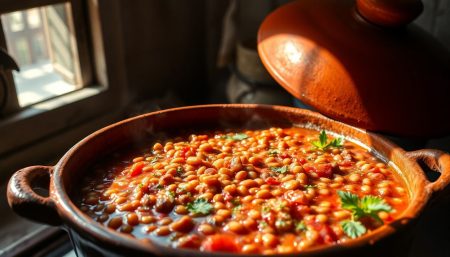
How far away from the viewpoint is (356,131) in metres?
1.45

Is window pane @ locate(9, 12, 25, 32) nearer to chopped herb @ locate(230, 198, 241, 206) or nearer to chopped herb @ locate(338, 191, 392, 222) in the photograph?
chopped herb @ locate(230, 198, 241, 206)

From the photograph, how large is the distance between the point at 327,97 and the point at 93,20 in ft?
4.49

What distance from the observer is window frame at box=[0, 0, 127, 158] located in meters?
1.99

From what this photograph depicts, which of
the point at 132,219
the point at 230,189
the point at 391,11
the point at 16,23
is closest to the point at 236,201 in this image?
the point at 230,189

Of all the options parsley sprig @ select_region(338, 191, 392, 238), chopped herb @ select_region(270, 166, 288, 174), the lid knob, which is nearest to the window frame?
chopped herb @ select_region(270, 166, 288, 174)

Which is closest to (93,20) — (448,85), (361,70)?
(361,70)

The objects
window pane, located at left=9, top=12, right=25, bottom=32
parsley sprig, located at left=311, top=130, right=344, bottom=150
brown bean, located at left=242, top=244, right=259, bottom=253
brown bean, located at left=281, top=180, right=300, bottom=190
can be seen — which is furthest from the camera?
window pane, located at left=9, top=12, right=25, bottom=32

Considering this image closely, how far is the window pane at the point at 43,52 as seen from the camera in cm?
219

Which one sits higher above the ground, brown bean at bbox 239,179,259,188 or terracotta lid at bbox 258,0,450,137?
terracotta lid at bbox 258,0,450,137

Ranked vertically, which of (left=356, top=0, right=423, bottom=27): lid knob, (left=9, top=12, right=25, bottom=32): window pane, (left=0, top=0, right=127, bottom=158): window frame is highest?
(left=356, top=0, right=423, bottom=27): lid knob

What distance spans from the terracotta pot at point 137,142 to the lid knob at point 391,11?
1.15 feet

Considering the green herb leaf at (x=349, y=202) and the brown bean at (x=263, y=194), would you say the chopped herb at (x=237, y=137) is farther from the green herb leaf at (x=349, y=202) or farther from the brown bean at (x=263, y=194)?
the green herb leaf at (x=349, y=202)

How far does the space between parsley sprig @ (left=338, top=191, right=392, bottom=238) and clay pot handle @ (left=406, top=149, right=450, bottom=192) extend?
136 mm

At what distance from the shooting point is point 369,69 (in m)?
1.38
